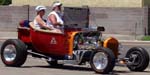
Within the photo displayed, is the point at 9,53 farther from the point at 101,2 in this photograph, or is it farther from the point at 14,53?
the point at 101,2

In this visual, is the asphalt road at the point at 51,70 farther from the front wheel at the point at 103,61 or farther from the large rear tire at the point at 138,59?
the front wheel at the point at 103,61

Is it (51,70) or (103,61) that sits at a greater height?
(103,61)

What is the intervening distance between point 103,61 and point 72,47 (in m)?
1.21

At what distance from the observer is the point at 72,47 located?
14969mm

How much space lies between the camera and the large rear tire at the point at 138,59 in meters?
14.9

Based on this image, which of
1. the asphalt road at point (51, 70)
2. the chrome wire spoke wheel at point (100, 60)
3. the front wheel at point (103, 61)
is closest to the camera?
the front wheel at point (103, 61)

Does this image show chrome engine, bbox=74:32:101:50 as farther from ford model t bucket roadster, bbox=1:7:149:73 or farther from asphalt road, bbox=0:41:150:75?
asphalt road, bbox=0:41:150:75

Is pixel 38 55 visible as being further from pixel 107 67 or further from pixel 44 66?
pixel 107 67

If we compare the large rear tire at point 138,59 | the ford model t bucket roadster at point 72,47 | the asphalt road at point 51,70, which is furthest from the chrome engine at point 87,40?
the large rear tire at point 138,59

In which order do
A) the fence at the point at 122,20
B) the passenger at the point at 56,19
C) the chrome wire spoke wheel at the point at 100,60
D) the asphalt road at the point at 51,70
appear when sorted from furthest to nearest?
the fence at the point at 122,20, the passenger at the point at 56,19, the asphalt road at the point at 51,70, the chrome wire spoke wheel at the point at 100,60

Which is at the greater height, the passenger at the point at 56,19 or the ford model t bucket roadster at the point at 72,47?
the passenger at the point at 56,19

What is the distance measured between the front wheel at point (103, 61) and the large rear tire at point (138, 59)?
46.5 inches

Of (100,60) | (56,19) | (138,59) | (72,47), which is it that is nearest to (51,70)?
(72,47)

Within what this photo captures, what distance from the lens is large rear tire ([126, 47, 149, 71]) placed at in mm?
14922
